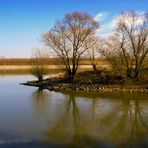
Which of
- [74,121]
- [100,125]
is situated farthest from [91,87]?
[100,125]

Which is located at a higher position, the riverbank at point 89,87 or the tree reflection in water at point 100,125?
the riverbank at point 89,87

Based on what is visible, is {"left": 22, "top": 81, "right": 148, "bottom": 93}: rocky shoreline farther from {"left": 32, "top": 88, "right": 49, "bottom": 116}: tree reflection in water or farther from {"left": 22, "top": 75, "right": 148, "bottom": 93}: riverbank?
{"left": 32, "top": 88, "right": 49, "bottom": 116}: tree reflection in water

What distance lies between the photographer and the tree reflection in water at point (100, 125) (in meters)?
11.3

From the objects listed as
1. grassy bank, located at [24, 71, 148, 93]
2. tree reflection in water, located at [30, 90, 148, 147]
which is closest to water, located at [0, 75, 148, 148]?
tree reflection in water, located at [30, 90, 148, 147]

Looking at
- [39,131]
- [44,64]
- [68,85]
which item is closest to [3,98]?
[68,85]

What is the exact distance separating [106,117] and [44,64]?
21305mm

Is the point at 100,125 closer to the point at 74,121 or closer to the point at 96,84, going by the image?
the point at 74,121

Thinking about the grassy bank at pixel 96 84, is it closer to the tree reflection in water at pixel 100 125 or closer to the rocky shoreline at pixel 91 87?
the rocky shoreline at pixel 91 87

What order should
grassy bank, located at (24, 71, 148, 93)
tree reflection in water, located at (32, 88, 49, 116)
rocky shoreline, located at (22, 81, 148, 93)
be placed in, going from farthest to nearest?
grassy bank, located at (24, 71, 148, 93), rocky shoreline, located at (22, 81, 148, 93), tree reflection in water, located at (32, 88, 49, 116)

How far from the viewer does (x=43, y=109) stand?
1823 cm

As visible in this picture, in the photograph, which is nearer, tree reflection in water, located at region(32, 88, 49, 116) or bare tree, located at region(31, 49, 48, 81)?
tree reflection in water, located at region(32, 88, 49, 116)

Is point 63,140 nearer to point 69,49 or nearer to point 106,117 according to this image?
point 106,117

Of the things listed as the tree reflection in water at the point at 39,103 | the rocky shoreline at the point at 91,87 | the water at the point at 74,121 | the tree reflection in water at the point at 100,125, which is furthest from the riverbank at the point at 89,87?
the tree reflection in water at the point at 100,125

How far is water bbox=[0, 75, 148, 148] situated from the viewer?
1133 cm
